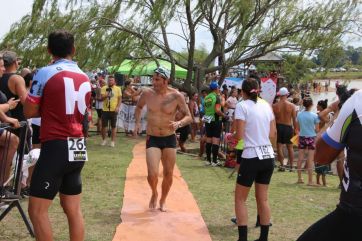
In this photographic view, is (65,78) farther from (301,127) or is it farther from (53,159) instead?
(301,127)

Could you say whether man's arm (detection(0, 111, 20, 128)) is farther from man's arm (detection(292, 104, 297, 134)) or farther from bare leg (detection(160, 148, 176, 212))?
man's arm (detection(292, 104, 297, 134))

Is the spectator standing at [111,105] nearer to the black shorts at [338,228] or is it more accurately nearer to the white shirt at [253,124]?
the white shirt at [253,124]

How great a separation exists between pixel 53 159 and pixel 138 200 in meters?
3.73

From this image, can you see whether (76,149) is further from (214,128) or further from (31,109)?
(214,128)

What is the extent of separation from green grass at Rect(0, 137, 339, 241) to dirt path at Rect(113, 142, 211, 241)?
0.12 metres

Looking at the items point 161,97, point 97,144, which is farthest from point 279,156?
point 161,97

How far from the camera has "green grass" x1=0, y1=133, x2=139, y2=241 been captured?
18.5ft

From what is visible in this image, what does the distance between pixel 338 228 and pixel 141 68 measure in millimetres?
17537

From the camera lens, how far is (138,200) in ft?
25.0

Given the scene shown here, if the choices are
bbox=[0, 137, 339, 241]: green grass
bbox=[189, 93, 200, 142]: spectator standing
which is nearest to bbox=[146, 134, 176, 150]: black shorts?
bbox=[0, 137, 339, 241]: green grass

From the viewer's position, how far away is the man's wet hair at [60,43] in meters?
4.14

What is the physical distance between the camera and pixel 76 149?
4.11 meters

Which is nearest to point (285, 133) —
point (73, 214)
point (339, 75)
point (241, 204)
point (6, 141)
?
point (339, 75)

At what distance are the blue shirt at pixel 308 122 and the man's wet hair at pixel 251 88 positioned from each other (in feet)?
16.8
